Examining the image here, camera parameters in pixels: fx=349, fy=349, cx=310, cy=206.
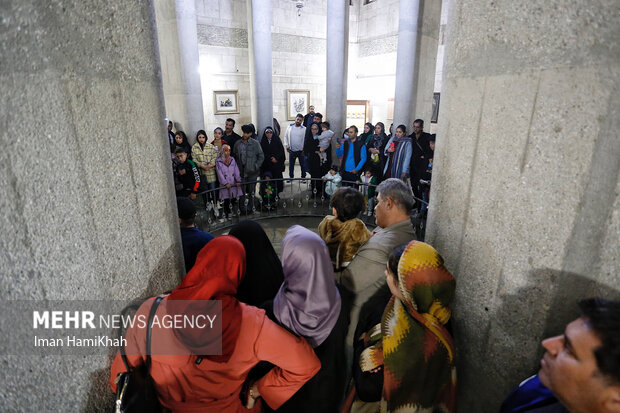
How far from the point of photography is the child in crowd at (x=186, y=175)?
564 cm

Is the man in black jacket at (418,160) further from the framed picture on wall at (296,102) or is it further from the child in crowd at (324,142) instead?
the framed picture on wall at (296,102)

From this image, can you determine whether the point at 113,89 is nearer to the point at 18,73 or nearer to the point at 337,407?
the point at 18,73

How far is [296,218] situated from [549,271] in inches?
198

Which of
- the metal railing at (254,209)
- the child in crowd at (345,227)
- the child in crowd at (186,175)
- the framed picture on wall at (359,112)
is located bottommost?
the metal railing at (254,209)

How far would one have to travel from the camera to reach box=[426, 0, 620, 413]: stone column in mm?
1134

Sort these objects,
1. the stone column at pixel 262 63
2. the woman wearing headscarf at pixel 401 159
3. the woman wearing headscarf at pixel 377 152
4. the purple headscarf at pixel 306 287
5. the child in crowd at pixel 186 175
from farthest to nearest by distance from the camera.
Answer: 1. the stone column at pixel 262 63
2. the woman wearing headscarf at pixel 377 152
3. the woman wearing headscarf at pixel 401 159
4. the child in crowd at pixel 186 175
5. the purple headscarf at pixel 306 287

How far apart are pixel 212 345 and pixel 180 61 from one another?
7.64 meters

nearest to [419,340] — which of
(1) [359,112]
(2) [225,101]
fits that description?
(2) [225,101]

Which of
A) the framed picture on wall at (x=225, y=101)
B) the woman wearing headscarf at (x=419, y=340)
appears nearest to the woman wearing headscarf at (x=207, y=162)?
the framed picture on wall at (x=225, y=101)

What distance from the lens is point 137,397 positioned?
127 centimetres

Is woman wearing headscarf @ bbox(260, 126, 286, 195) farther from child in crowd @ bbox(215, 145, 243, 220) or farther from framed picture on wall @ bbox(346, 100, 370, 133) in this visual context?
framed picture on wall @ bbox(346, 100, 370, 133)

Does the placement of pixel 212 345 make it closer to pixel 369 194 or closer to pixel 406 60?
pixel 369 194

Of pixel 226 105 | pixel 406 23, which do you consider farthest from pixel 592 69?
pixel 226 105

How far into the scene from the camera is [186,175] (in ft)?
18.9
